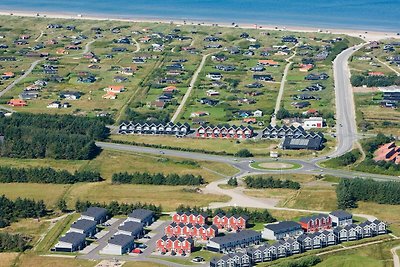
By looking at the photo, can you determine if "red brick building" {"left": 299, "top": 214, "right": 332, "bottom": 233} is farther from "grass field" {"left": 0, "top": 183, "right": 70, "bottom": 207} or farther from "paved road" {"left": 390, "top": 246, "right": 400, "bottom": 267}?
"grass field" {"left": 0, "top": 183, "right": 70, "bottom": 207}

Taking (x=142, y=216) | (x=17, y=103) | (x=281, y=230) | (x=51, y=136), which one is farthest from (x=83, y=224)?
(x=17, y=103)

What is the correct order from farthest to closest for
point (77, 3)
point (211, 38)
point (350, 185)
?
point (77, 3), point (211, 38), point (350, 185)

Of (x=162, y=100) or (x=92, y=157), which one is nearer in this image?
(x=92, y=157)

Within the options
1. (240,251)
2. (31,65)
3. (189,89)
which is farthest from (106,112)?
(240,251)

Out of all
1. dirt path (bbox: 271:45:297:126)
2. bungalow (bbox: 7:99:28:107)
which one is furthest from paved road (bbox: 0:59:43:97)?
dirt path (bbox: 271:45:297:126)

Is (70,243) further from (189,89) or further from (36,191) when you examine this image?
(189,89)

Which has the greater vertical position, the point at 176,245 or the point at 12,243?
the point at 176,245

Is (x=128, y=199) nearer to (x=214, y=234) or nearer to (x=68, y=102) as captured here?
(x=214, y=234)
